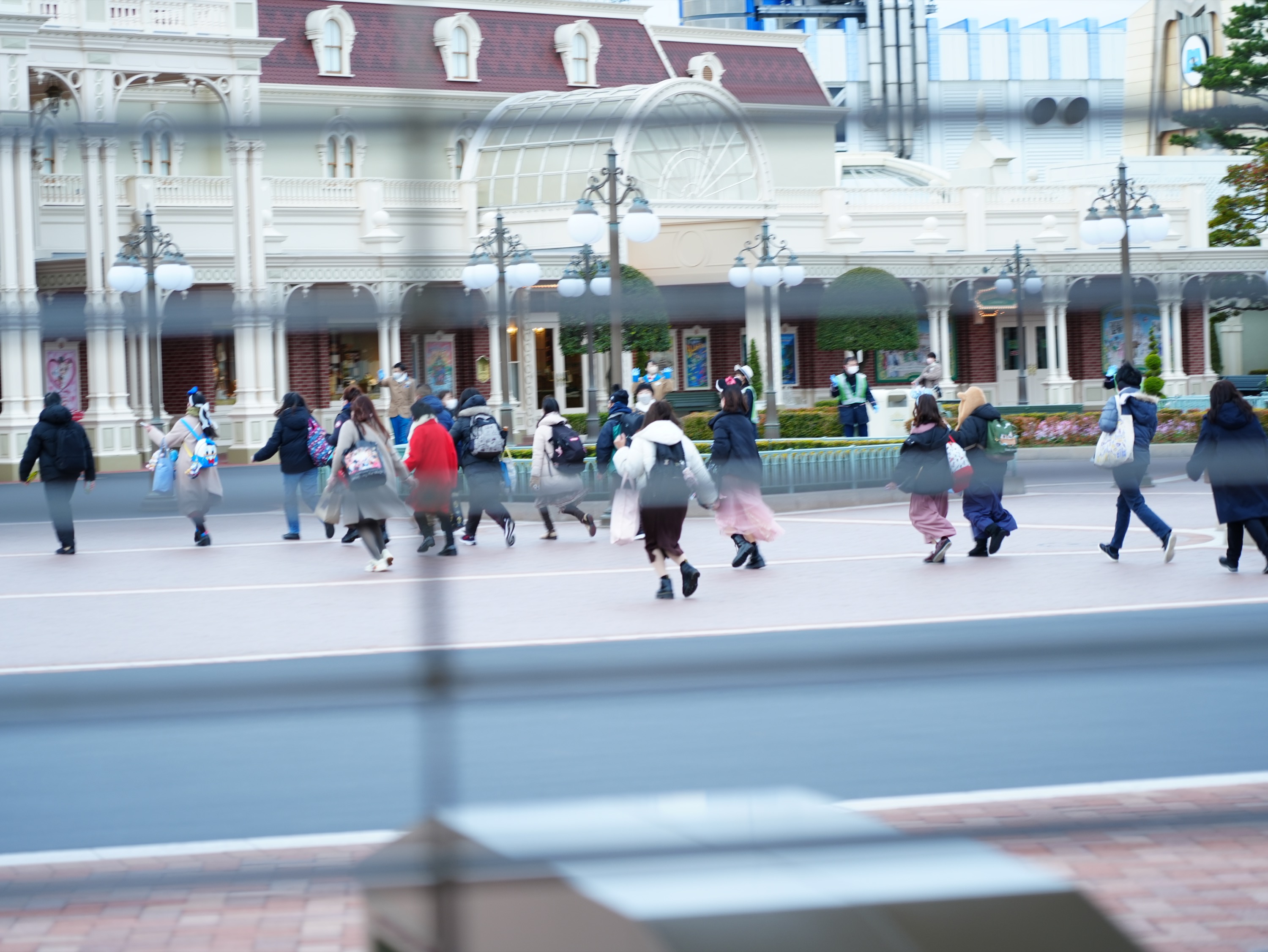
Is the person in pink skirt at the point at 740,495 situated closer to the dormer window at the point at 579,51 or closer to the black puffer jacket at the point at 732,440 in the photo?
the black puffer jacket at the point at 732,440

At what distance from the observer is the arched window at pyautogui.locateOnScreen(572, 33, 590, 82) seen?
137 feet

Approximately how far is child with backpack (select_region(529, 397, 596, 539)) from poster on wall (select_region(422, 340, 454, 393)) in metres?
0.59

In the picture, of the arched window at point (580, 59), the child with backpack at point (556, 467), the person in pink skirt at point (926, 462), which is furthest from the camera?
the arched window at point (580, 59)

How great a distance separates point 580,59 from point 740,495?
35.6m

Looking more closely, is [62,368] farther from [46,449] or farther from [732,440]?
[732,440]

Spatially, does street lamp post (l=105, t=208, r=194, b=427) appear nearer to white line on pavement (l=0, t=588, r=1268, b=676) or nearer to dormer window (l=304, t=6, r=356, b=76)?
white line on pavement (l=0, t=588, r=1268, b=676)

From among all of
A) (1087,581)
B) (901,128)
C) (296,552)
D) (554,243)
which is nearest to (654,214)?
(554,243)

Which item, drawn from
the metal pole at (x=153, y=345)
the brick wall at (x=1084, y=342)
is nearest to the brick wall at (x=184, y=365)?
the metal pole at (x=153, y=345)

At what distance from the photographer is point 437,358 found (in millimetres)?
2043

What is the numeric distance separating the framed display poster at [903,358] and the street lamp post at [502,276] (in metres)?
0.46

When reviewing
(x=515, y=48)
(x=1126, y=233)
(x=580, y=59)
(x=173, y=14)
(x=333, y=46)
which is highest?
(x=515, y=48)

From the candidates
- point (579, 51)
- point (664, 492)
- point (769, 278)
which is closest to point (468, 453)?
point (664, 492)

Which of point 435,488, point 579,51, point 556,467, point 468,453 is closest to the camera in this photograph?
point 435,488

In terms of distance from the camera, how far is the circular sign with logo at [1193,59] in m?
1.99
